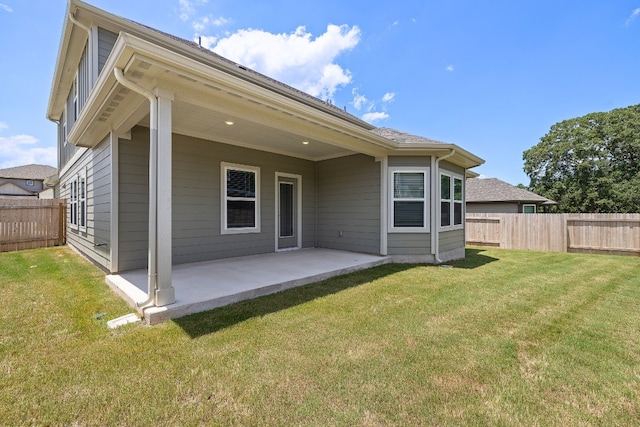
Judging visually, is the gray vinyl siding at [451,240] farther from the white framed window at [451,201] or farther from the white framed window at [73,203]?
the white framed window at [73,203]

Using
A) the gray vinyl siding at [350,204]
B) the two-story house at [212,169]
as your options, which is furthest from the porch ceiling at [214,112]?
the gray vinyl siding at [350,204]

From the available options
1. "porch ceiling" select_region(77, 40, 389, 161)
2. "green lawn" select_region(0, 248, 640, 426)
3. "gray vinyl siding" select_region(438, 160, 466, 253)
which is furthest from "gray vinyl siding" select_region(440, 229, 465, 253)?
"green lawn" select_region(0, 248, 640, 426)

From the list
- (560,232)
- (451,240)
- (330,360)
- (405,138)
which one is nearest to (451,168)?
(405,138)

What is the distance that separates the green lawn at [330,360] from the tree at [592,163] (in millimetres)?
22921

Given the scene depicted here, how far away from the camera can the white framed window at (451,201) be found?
7.16 meters

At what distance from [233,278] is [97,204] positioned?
346cm

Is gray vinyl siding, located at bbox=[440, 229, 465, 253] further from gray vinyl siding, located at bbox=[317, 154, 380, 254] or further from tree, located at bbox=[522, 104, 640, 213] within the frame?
tree, located at bbox=[522, 104, 640, 213]

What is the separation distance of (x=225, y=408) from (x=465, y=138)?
847 inches

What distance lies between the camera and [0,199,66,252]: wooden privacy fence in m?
8.04

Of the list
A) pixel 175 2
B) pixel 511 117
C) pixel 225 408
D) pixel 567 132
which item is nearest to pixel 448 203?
pixel 225 408

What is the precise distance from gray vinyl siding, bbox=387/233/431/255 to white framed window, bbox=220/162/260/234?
3170mm

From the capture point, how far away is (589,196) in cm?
2123

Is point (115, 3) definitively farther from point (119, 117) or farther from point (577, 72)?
point (577, 72)

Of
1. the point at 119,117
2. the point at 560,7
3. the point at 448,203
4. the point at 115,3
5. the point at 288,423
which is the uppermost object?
the point at 560,7
